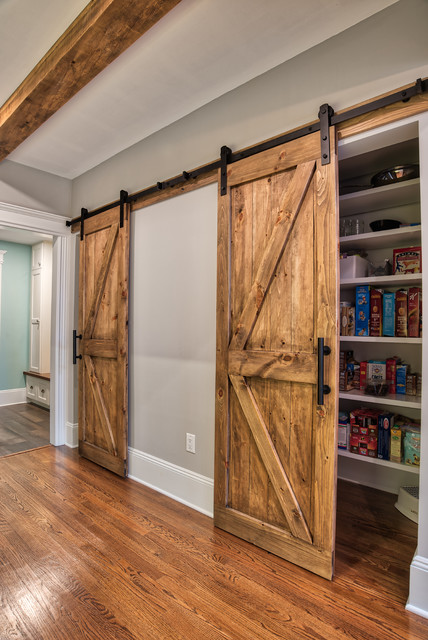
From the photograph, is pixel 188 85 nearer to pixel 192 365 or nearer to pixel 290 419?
pixel 192 365

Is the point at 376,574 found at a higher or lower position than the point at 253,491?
lower

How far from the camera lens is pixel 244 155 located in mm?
2104

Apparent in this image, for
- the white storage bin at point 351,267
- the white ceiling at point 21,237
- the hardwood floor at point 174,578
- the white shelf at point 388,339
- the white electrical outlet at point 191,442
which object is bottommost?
the hardwood floor at point 174,578

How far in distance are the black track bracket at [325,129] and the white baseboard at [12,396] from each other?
545 centimetres

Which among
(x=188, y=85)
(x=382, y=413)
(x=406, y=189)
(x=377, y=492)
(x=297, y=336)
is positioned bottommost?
(x=377, y=492)

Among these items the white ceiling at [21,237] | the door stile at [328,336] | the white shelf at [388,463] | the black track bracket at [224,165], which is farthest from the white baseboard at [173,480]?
the white ceiling at [21,237]

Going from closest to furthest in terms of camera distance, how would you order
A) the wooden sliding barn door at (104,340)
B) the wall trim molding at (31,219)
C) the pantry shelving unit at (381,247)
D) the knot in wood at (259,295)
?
the knot in wood at (259,295)
the pantry shelving unit at (381,247)
the wooden sliding barn door at (104,340)
the wall trim molding at (31,219)

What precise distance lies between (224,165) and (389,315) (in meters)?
1.45

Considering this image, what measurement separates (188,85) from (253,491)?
2.47 meters

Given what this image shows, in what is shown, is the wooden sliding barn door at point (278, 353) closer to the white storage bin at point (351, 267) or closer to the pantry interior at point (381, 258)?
the pantry interior at point (381, 258)

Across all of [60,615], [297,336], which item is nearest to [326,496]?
[297,336]

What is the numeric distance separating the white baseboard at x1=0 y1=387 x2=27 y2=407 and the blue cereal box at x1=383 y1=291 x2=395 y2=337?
526 centimetres

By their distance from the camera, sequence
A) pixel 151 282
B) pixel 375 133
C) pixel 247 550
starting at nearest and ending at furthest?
pixel 375 133 < pixel 247 550 < pixel 151 282

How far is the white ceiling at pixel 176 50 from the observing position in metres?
1.70
